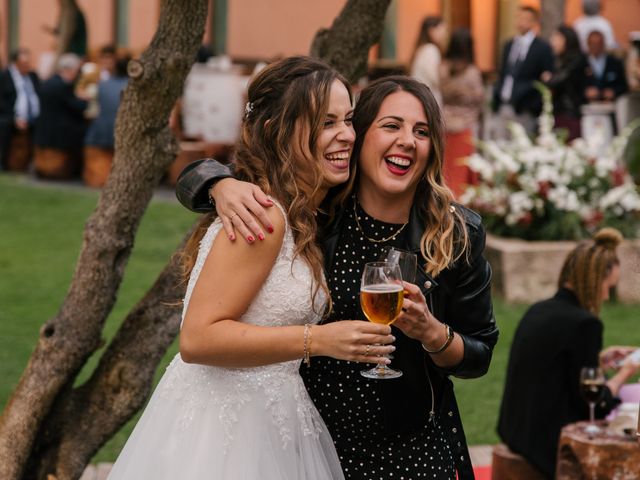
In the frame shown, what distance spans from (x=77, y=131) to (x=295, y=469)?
13.6 m

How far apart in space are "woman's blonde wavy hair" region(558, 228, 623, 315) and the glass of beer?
2.68 m

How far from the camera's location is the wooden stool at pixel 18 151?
58.1 ft

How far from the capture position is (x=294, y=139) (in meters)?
3.16

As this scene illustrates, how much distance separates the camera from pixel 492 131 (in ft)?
45.3

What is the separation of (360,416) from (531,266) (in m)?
6.19

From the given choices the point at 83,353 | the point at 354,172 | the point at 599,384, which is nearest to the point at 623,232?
the point at 599,384

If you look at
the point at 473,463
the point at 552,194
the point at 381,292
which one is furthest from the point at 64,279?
the point at 381,292

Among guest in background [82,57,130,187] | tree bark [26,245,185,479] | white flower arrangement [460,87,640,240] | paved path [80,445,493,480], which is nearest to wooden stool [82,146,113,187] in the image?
guest in background [82,57,130,187]

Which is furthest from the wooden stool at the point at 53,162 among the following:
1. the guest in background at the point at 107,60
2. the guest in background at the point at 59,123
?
the guest in background at the point at 107,60

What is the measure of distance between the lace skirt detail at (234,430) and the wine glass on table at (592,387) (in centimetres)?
221

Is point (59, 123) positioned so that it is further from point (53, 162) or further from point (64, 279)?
point (64, 279)

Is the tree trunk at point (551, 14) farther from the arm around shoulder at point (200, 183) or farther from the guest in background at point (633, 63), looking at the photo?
the arm around shoulder at point (200, 183)

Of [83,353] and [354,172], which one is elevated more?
[354,172]

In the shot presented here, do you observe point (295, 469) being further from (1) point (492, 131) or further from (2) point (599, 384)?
(1) point (492, 131)
